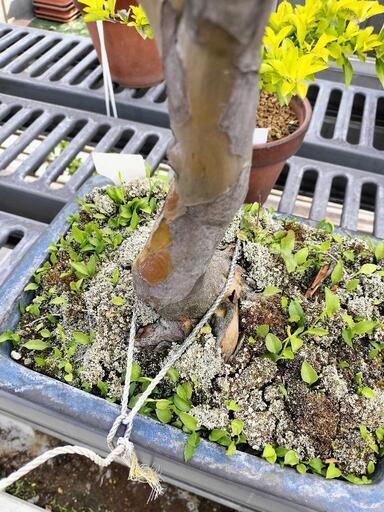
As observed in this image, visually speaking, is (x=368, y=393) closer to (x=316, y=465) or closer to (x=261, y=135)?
(x=316, y=465)

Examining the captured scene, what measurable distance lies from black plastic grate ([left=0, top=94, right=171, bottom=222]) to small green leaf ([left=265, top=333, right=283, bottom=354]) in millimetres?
569

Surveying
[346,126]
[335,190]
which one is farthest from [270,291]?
[346,126]

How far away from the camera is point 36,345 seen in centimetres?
69

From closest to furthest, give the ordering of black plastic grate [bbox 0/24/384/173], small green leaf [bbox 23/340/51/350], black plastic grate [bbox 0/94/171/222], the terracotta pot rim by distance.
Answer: small green leaf [bbox 23/340/51/350], the terracotta pot rim, black plastic grate [bbox 0/94/171/222], black plastic grate [bbox 0/24/384/173]

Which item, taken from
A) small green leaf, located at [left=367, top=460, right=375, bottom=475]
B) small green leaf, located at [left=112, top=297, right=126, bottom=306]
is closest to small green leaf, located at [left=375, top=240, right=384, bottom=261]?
small green leaf, located at [left=367, top=460, right=375, bottom=475]

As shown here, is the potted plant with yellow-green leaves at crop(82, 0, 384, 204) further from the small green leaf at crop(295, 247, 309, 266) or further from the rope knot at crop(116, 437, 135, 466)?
the rope knot at crop(116, 437, 135, 466)

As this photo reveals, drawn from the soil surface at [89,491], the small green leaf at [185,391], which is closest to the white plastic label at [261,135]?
the small green leaf at [185,391]

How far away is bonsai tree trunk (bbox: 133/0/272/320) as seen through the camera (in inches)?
A: 11.0

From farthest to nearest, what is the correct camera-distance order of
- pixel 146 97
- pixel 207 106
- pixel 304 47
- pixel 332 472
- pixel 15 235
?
1. pixel 146 97
2. pixel 15 235
3. pixel 304 47
4. pixel 332 472
5. pixel 207 106

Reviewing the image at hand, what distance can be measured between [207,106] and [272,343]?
1.40ft

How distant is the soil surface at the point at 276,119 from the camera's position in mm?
878

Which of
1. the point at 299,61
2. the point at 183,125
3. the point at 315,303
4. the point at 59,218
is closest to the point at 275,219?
the point at 315,303

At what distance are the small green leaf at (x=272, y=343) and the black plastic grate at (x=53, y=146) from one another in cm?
57

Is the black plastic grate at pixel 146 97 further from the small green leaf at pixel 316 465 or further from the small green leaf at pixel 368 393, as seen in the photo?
the small green leaf at pixel 316 465
